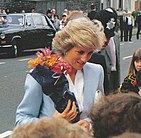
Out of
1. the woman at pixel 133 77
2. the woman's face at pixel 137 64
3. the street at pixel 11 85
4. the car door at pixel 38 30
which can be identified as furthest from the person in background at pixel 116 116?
the car door at pixel 38 30

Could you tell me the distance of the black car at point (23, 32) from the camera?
1908cm

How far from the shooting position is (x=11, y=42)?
1908 centimetres

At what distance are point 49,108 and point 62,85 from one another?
171 millimetres

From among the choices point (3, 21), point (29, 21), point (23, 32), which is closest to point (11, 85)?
point (23, 32)

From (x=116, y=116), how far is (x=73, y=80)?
1.36 meters

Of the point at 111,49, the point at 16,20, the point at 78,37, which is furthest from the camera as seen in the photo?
the point at 16,20

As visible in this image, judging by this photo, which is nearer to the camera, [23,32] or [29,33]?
[23,32]

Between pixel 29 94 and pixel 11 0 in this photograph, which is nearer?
pixel 29 94

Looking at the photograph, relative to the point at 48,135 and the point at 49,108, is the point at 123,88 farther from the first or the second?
the point at 48,135

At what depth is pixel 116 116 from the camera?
2184 mm

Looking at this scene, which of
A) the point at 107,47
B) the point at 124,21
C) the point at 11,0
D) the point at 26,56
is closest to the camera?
the point at 107,47

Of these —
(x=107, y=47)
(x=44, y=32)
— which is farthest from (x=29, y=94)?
(x=44, y=32)

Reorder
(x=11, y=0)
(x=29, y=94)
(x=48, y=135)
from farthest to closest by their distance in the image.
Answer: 1. (x=11, y=0)
2. (x=29, y=94)
3. (x=48, y=135)

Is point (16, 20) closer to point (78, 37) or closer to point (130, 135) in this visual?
point (78, 37)
